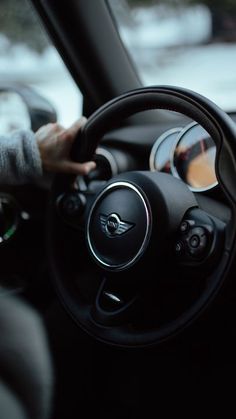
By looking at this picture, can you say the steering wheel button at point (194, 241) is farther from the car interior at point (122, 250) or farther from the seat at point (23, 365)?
the seat at point (23, 365)

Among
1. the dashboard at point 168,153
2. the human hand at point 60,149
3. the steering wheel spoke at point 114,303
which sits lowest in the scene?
the steering wheel spoke at point 114,303

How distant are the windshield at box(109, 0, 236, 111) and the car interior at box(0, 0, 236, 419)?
8 cm

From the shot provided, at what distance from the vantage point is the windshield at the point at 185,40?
165cm

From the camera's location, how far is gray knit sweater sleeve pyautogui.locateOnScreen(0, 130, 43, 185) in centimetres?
133

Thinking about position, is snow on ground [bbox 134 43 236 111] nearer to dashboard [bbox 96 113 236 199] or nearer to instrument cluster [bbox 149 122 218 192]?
dashboard [bbox 96 113 236 199]

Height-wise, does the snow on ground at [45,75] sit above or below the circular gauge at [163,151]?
above

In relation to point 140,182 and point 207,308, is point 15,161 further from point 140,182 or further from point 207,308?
point 207,308

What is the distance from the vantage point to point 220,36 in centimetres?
167

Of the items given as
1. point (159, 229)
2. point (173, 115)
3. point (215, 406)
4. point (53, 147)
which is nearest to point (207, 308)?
point (159, 229)

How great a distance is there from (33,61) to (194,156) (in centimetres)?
70

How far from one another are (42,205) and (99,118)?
586mm

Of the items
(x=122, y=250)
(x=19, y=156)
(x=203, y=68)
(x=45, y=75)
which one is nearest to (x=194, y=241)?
(x=122, y=250)

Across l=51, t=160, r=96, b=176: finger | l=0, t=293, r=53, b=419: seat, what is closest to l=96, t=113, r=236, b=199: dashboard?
l=51, t=160, r=96, b=176: finger

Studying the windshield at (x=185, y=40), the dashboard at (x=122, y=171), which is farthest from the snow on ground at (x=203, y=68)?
the dashboard at (x=122, y=171)
